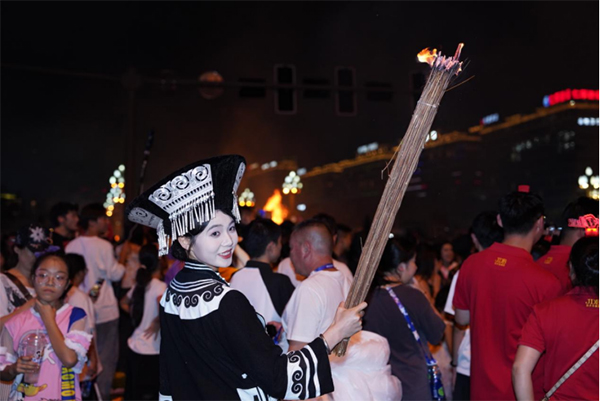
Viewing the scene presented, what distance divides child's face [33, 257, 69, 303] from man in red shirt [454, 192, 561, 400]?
2.95 meters

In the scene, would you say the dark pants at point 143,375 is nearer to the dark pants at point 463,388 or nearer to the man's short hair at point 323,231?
the man's short hair at point 323,231

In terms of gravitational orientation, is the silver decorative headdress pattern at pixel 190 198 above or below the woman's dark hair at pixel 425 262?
above

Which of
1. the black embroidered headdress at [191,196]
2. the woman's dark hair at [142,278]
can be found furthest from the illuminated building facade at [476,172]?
the black embroidered headdress at [191,196]

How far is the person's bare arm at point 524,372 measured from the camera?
3.59 meters

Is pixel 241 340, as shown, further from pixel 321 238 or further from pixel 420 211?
pixel 420 211

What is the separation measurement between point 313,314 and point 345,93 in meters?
8.85

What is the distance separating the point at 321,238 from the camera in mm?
4879

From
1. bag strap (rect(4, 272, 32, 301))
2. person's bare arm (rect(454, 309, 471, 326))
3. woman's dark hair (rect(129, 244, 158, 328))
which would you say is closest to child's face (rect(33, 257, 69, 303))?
bag strap (rect(4, 272, 32, 301))

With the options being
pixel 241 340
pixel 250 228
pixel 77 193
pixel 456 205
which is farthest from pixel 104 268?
pixel 456 205

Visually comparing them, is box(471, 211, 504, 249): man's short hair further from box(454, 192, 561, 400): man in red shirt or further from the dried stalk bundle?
the dried stalk bundle

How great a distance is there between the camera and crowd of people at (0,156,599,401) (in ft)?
9.46

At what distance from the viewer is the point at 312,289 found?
4.45 metres

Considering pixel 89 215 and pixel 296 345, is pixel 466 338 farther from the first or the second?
pixel 89 215

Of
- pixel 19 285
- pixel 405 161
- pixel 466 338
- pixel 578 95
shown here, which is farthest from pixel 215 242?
pixel 578 95
